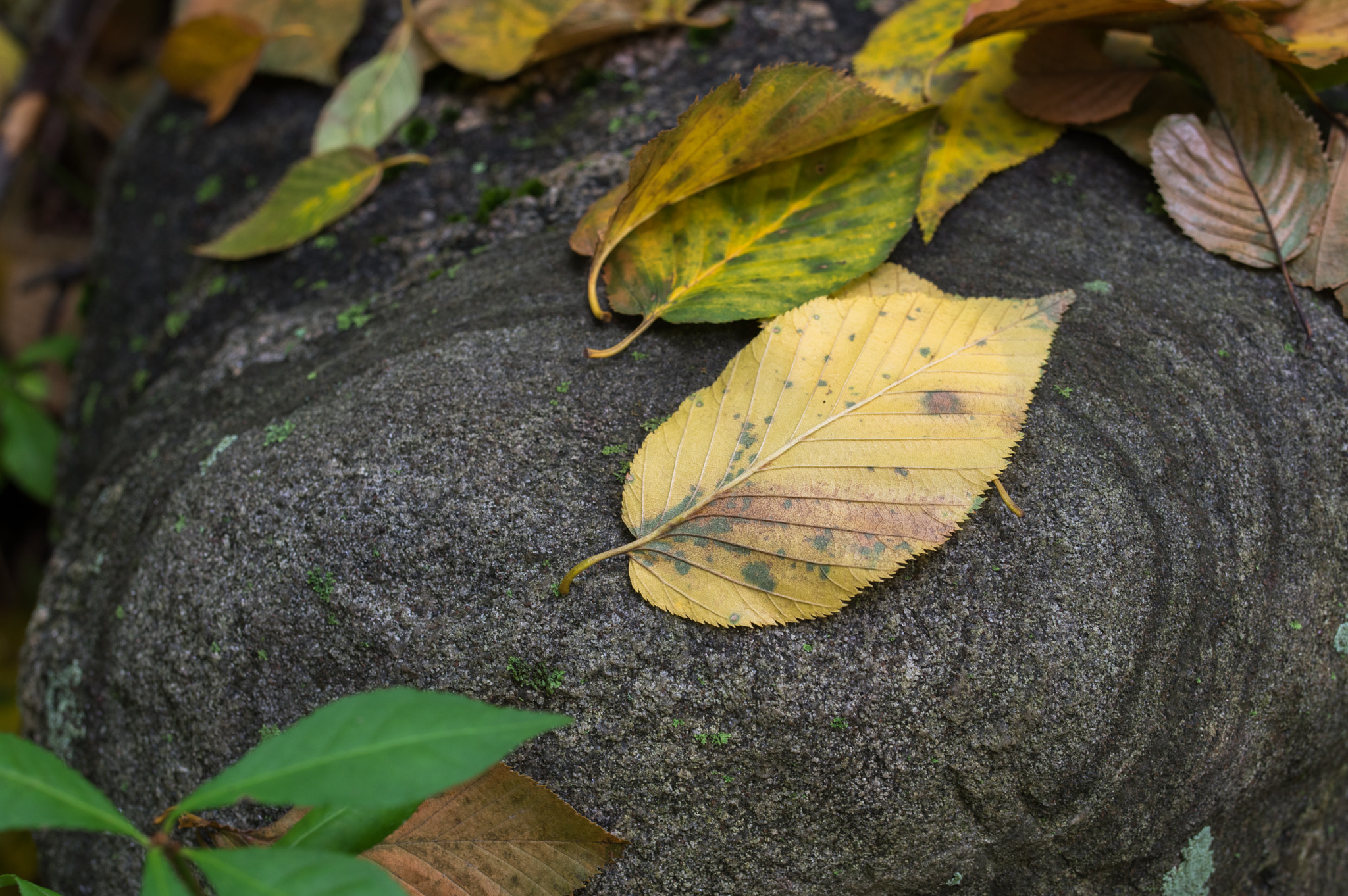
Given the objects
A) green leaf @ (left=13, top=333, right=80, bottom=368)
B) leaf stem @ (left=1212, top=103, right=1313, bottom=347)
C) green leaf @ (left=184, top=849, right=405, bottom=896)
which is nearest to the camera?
green leaf @ (left=184, top=849, right=405, bottom=896)

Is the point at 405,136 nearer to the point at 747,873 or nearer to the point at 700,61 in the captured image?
the point at 700,61

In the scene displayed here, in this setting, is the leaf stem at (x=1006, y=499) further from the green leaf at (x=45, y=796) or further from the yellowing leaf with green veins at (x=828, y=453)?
the green leaf at (x=45, y=796)

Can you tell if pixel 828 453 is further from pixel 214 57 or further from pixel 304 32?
Answer: pixel 214 57

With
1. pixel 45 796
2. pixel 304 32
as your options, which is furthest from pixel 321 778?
pixel 304 32

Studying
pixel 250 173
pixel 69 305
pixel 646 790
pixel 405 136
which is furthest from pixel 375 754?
pixel 69 305

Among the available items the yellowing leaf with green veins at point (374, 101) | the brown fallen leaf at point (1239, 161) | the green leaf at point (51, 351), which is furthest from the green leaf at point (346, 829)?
the green leaf at point (51, 351)

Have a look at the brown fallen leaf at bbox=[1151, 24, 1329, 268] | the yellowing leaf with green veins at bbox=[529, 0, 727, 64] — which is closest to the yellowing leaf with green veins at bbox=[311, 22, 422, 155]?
the yellowing leaf with green veins at bbox=[529, 0, 727, 64]

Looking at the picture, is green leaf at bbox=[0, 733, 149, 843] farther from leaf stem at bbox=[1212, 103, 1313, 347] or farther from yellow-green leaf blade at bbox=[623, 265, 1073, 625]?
leaf stem at bbox=[1212, 103, 1313, 347]
